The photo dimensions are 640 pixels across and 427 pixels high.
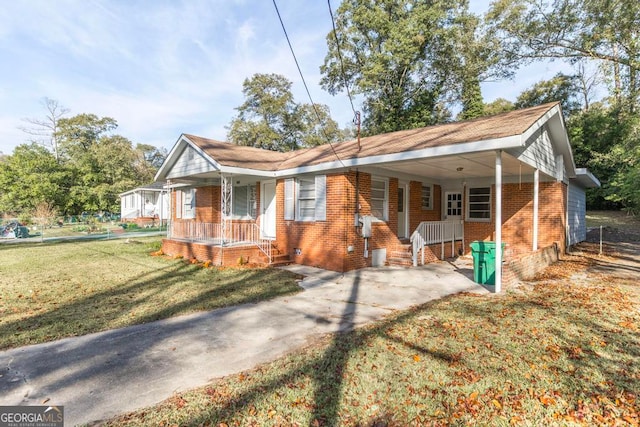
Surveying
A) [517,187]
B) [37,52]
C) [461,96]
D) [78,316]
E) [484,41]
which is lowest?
[78,316]

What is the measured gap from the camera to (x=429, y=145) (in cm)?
743

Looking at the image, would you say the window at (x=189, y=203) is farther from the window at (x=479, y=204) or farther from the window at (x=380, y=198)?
the window at (x=479, y=204)

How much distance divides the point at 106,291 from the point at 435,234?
9.72 m

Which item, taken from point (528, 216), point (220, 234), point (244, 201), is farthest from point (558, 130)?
point (220, 234)

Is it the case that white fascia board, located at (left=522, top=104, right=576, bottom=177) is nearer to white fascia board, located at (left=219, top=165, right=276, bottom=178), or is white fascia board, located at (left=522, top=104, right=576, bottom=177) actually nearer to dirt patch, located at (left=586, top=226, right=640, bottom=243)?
white fascia board, located at (left=219, top=165, right=276, bottom=178)

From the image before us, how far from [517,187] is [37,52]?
1909 centimetres

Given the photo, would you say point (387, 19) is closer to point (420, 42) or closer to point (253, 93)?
point (420, 42)

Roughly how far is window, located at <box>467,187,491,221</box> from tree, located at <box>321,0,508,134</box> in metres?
15.2

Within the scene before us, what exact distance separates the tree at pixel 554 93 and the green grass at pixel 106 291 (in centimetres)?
3519

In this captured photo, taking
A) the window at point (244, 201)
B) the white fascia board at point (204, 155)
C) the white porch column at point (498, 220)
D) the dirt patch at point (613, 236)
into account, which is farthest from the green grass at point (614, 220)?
the white fascia board at point (204, 155)

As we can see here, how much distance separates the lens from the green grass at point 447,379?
2777 millimetres

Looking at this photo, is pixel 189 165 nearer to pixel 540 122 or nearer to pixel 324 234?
pixel 324 234

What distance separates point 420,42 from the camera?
25.2 m

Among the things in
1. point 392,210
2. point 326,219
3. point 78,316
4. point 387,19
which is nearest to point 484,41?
point 387,19
